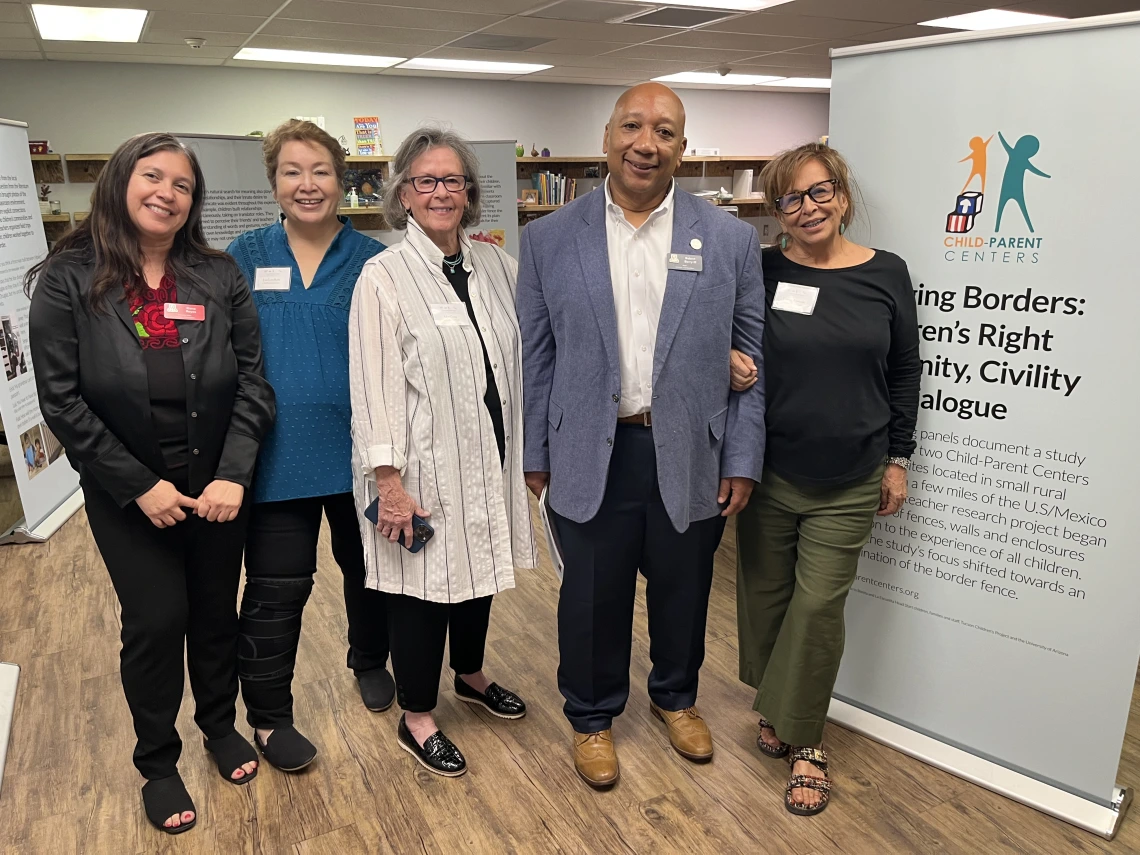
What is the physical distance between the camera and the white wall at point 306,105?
698 centimetres

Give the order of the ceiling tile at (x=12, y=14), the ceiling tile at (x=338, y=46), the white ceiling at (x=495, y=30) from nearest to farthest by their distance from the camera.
A: the ceiling tile at (x=12, y=14)
the white ceiling at (x=495, y=30)
the ceiling tile at (x=338, y=46)

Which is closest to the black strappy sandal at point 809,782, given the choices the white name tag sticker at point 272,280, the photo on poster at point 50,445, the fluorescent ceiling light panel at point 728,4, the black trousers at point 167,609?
the black trousers at point 167,609

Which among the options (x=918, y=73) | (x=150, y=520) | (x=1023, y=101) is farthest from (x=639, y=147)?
(x=150, y=520)

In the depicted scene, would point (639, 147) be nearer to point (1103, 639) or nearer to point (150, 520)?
point (150, 520)

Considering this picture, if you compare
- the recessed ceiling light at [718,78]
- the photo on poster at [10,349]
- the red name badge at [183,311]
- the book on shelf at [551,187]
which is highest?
the recessed ceiling light at [718,78]

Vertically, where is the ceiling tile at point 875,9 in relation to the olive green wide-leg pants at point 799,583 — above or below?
above

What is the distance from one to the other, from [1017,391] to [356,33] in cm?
567

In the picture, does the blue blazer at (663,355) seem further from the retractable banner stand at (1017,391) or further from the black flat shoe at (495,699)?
the black flat shoe at (495,699)

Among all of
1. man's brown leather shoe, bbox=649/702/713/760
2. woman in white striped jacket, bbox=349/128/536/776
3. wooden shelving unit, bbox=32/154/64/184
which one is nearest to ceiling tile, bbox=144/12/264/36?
wooden shelving unit, bbox=32/154/64/184

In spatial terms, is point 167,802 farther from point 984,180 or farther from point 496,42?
point 496,42

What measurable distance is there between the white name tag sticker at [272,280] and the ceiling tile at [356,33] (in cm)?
443

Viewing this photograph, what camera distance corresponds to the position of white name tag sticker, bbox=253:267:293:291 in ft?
6.58

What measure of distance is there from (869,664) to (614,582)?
821 mm

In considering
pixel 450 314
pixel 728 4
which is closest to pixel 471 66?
pixel 728 4
